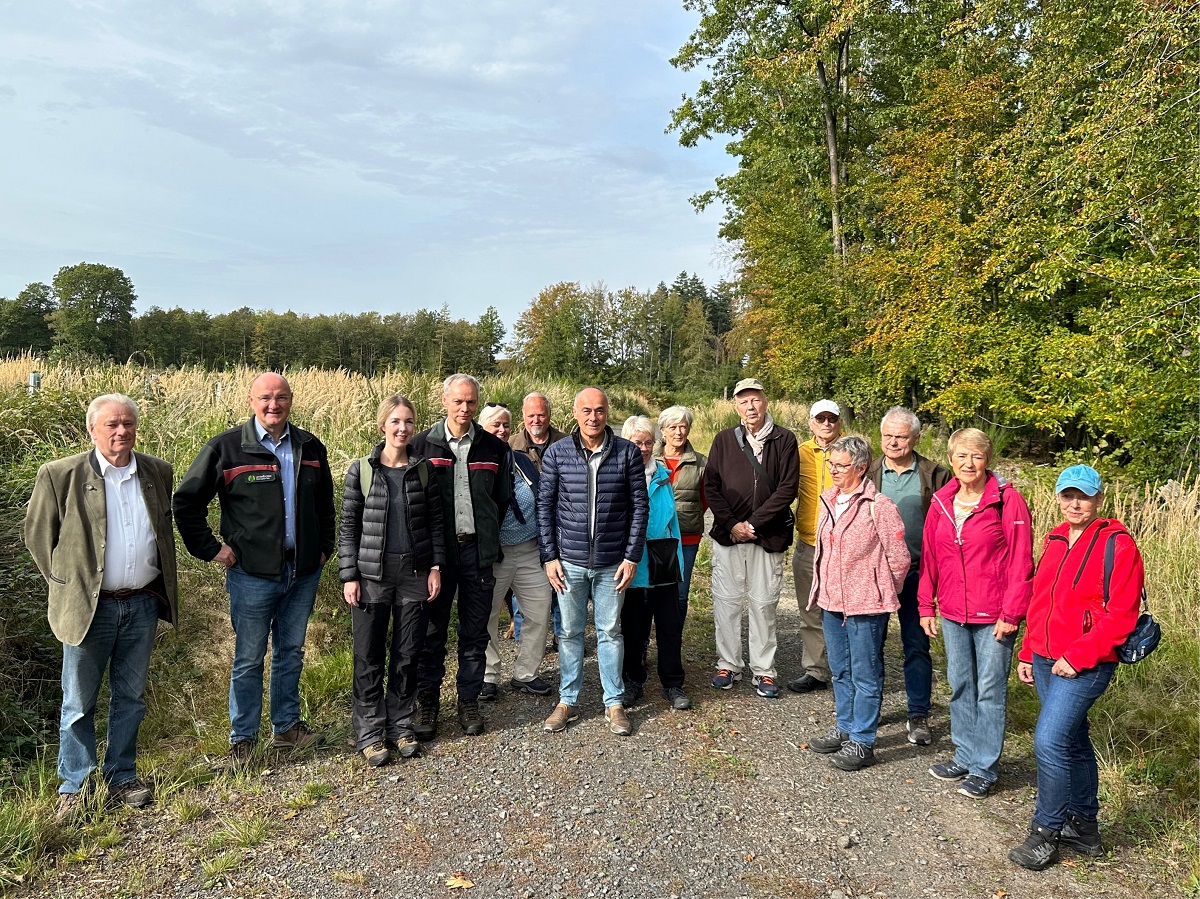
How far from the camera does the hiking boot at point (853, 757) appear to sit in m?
3.83

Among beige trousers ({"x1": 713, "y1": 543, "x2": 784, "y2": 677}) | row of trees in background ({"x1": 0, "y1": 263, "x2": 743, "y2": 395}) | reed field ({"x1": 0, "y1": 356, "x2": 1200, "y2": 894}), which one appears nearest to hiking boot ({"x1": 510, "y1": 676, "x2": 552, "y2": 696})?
reed field ({"x1": 0, "y1": 356, "x2": 1200, "y2": 894})

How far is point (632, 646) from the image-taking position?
4.86 meters

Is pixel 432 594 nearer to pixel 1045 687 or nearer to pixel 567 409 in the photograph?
pixel 1045 687

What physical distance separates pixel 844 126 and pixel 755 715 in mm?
19542

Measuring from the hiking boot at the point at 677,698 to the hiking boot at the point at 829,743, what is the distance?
81 centimetres

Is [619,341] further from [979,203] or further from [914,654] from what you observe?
[914,654]

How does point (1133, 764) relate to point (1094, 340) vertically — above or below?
below

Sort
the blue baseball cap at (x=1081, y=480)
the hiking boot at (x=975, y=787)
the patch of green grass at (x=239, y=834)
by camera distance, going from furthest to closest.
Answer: the hiking boot at (x=975, y=787)
the patch of green grass at (x=239, y=834)
the blue baseball cap at (x=1081, y=480)

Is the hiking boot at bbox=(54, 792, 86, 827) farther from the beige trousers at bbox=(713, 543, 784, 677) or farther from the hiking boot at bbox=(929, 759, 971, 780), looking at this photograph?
the hiking boot at bbox=(929, 759, 971, 780)

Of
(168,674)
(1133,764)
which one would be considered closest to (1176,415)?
(1133,764)

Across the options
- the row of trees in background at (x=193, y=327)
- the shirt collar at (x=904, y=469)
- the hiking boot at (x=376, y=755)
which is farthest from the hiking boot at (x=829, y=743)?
the row of trees in background at (x=193, y=327)

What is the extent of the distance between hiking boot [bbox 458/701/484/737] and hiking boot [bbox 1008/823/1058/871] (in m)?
2.71

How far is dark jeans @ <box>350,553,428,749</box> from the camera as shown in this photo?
3902 millimetres

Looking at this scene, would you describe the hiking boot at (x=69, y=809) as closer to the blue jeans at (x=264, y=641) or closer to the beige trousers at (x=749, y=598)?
the blue jeans at (x=264, y=641)
